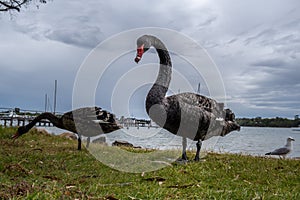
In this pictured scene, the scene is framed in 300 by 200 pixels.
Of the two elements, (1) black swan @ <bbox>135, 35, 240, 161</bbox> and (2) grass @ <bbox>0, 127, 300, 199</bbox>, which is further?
(1) black swan @ <bbox>135, 35, 240, 161</bbox>

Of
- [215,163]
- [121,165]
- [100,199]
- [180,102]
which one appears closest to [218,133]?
[215,163]

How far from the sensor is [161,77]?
22.6 ft

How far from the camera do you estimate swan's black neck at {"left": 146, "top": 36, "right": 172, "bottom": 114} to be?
255 inches

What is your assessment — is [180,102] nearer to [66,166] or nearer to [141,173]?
[141,173]

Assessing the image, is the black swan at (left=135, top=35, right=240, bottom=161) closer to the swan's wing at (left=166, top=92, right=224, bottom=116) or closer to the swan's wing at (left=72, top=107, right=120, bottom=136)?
the swan's wing at (left=166, top=92, right=224, bottom=116)

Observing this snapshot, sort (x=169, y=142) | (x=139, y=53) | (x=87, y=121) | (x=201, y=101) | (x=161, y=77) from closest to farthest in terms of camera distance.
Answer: (x=139, y=53) < (x=161, y=77) < (x=201, y=101) < (x=87, y=121) < (x=169, y=142)

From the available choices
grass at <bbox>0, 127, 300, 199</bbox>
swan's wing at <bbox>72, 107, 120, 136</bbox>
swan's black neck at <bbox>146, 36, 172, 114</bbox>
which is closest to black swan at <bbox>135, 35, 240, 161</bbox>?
swan's black neck at <bbox>146, 36, 172, 114</bbox>

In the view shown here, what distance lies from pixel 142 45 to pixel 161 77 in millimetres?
774

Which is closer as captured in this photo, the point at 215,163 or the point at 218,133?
the point at 215,163

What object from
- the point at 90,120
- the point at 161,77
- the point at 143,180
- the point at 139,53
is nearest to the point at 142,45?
the point at 139,53

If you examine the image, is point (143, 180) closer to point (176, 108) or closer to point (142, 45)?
point (176, 108)

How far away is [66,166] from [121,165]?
1.06 metres

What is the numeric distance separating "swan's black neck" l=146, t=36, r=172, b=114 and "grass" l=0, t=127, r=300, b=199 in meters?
1.27

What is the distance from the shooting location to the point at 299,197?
14.5 feet
